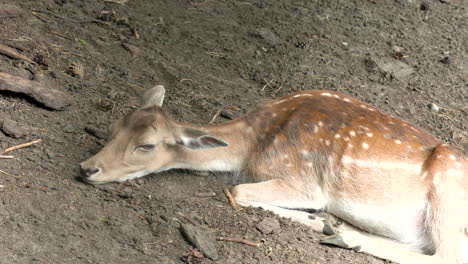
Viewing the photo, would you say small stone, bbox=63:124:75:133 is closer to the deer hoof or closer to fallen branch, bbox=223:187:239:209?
fallen branch, bbox=223:187:239:209

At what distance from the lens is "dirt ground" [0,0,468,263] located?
5113 millimetres

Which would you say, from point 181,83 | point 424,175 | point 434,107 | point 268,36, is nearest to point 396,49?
point 434,107

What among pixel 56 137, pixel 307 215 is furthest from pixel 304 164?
pixel 56 137

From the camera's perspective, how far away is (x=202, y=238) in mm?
5156

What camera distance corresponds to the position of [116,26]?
26.7ft

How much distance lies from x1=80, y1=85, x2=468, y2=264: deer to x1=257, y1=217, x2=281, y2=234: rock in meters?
0.30

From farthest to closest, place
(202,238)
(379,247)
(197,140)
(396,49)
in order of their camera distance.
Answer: (396,49) < (197,140) < (379,247) < (202,238)

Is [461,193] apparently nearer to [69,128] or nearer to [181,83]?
[181,83]

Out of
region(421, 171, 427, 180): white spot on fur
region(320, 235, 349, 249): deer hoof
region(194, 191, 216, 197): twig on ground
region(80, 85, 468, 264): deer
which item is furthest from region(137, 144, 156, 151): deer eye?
region(421, 171, 427, 180): white spot on fur

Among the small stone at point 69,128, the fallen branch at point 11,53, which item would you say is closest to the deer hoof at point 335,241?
the small stone at point 69,128

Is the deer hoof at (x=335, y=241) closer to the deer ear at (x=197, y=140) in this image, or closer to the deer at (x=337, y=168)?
the deer at (x=337, y=168)

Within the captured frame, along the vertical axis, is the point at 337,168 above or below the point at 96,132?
above

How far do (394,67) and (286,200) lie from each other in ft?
10.3

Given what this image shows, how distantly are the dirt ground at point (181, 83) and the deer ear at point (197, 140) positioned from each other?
392mm
